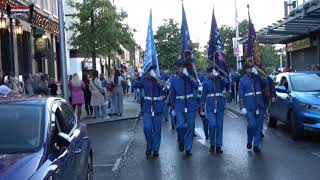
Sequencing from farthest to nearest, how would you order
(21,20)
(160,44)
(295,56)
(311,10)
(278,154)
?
(160,44)
(295,56)
(21,20)
(311,10)
(278,154)

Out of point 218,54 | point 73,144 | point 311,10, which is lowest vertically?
point 73,144

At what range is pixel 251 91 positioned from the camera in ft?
36.5

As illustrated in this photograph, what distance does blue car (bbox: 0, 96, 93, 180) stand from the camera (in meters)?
4.86

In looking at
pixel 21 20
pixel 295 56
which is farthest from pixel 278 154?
pixel 295 56

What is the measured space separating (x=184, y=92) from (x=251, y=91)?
4.28ft

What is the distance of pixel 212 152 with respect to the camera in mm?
11148

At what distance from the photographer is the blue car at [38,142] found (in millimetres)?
4863

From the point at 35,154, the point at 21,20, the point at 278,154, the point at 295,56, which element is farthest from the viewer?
the point at 295,56

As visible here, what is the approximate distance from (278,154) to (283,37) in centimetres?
1982

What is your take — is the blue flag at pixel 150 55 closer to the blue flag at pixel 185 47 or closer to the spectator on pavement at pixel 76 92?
the blue flag at pixel 185 47

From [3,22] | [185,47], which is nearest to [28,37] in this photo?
[3,22]

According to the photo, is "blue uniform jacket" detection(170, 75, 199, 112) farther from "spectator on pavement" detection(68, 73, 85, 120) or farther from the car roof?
"spectator on pavement" detection(68, 73, 85, 120)

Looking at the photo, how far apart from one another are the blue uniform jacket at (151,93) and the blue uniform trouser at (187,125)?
1.32ft

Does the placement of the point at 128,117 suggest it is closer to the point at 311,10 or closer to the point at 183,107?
the point at 311,10
